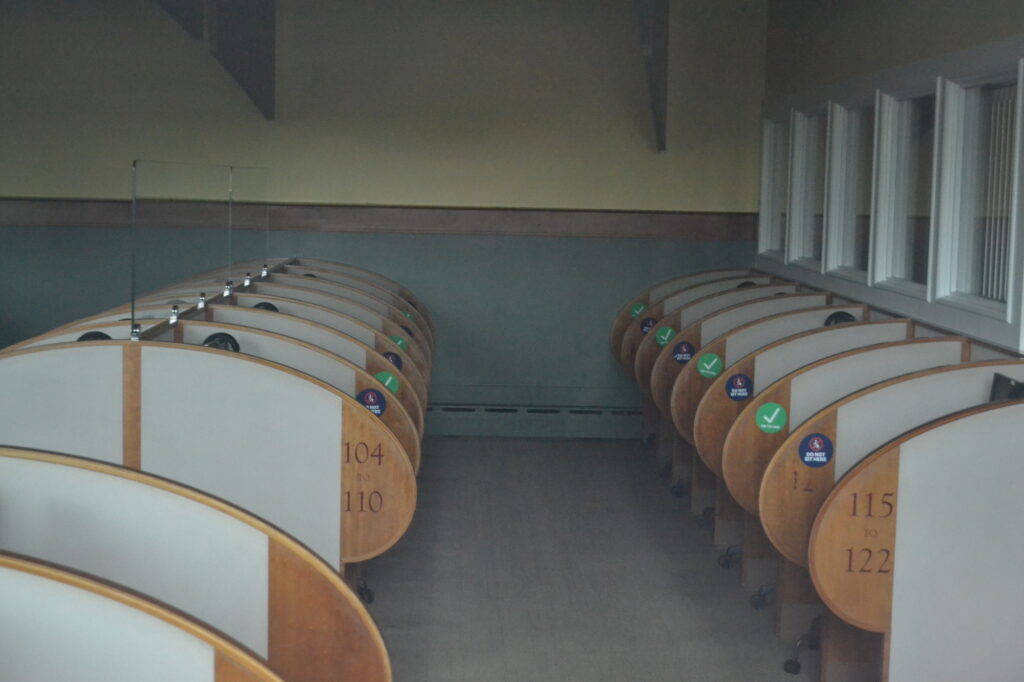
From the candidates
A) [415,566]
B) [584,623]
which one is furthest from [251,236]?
[584,623]

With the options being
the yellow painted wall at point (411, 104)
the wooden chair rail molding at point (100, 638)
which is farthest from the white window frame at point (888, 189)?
the wooden chair rail molding at point (100, 638)

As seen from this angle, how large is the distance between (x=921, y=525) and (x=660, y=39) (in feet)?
10.2

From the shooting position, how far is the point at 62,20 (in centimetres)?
562

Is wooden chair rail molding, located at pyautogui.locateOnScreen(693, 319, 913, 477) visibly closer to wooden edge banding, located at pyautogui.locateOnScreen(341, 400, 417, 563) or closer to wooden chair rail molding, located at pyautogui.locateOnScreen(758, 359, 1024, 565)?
wooden chair rail molding, located at pyautogui.locateOnScreen(758, 359, 1024, 565)

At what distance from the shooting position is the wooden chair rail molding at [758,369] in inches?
133

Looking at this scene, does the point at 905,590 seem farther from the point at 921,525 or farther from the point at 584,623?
the point at 584,623

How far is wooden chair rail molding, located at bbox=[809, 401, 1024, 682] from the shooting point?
2.37 metres

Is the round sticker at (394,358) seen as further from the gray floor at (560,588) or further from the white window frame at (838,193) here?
the white window frame at (838,193)

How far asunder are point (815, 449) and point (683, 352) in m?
1.42

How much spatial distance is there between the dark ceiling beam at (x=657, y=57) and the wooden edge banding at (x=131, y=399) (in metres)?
3.02

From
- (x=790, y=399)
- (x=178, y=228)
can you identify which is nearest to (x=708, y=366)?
(x=790, y=399)

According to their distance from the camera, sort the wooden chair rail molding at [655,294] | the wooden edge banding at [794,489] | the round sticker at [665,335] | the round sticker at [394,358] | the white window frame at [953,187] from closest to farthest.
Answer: the wooden edge banding at [794,489] < the round sticker at [394,358] < the white window frame at [953,187] < the round sticker at [665,335] < the wooden chair rail molding at [655,294]

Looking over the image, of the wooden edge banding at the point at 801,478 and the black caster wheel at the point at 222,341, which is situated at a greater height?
the black caster wheel at the point at 222,341

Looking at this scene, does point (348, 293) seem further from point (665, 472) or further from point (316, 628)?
point (316, 628)
